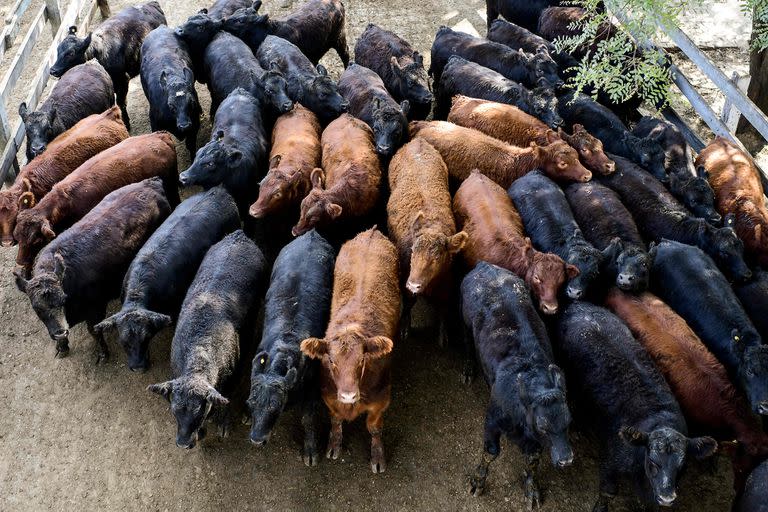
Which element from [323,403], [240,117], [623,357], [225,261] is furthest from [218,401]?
[240,117]

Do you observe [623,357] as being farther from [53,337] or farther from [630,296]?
[53,337]

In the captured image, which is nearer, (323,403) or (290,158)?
(323,403)

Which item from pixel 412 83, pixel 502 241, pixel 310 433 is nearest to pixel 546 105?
pixel 412 83

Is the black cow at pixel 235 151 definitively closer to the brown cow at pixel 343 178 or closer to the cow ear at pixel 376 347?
the brown cow at pixel 343 178

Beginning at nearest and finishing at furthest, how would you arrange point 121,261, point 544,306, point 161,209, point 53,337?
point 544,306 → point 53,337 → point 121,261 → point 161,209

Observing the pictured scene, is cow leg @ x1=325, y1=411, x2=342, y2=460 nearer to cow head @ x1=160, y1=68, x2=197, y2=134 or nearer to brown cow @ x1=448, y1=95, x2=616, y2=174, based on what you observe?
brown cow @ x1=448, y1=95, x2=616, y2=174

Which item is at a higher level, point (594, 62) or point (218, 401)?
point (594, 62)

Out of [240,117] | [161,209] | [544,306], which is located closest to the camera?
[544,306]

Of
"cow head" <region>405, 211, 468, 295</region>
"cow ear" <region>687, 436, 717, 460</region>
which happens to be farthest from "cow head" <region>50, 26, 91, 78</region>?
"cow ear" <region>687, 436, 717, 460</region>

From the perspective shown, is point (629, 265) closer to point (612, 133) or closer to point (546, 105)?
point (612, 133)

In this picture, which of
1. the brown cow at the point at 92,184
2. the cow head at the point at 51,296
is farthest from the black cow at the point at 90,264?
the brown cow at the point at 92,184

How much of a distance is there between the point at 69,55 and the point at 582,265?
8181mm

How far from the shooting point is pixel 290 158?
8.66 m

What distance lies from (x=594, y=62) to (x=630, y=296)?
10.1ft
